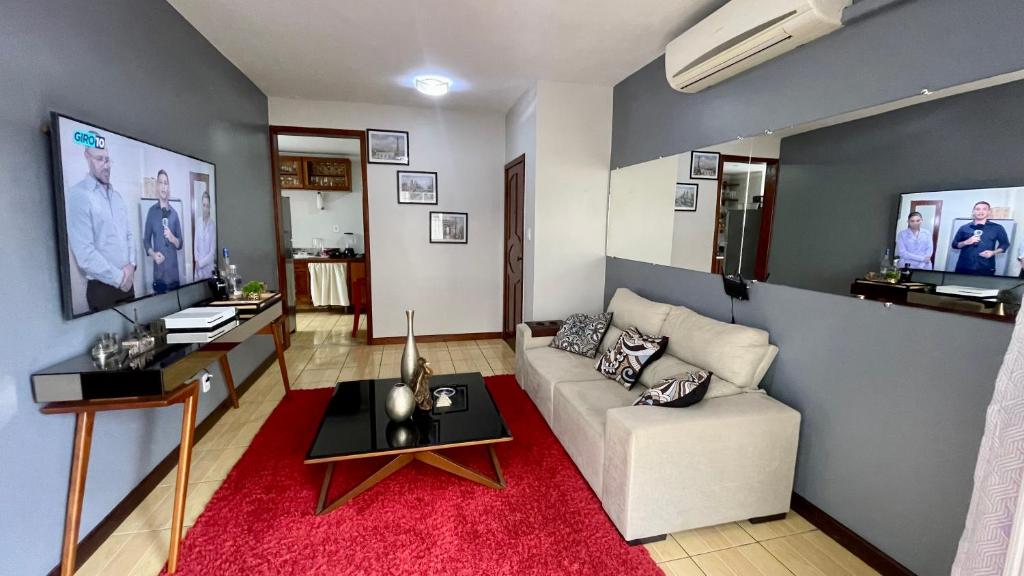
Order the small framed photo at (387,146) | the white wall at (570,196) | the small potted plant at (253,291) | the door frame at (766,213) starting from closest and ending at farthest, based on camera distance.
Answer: the door frame at (766,213), the small potted plant at (253,291), the white wall at (570,196), the small framed photo at (387,146)

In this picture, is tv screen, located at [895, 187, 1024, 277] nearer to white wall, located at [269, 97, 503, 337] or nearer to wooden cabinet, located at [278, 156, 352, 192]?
white wall, located at [269, 97, 503, 337]

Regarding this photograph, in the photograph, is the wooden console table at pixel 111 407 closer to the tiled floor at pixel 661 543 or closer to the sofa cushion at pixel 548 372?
the tiled floor at pixel 661 543

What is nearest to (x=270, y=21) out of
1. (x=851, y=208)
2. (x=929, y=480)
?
(x=851, y=208)

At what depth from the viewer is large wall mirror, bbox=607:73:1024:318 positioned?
54.5 inches

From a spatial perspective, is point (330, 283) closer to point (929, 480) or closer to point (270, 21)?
point (270, 21)

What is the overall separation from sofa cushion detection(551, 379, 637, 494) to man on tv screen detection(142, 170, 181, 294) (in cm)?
224

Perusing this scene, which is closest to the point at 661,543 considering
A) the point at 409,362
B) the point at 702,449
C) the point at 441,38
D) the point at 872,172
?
the point at 702,449

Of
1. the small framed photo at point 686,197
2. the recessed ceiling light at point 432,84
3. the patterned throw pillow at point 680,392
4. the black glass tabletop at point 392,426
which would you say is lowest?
the black glass tabletop at point 392,426

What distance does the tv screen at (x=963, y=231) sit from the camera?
1.35 m

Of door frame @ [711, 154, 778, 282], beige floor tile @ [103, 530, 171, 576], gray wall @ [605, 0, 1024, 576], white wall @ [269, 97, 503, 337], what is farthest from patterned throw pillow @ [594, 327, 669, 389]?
white wall @ [269, 97, 503, 337]

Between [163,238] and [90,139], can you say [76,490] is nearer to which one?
[163,238]

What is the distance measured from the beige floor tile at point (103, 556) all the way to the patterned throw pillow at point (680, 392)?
7.61 ft

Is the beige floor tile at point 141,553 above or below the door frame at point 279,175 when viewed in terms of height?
below

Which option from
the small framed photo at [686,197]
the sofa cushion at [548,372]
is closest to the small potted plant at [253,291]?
the sofa cushion at [548,372]
